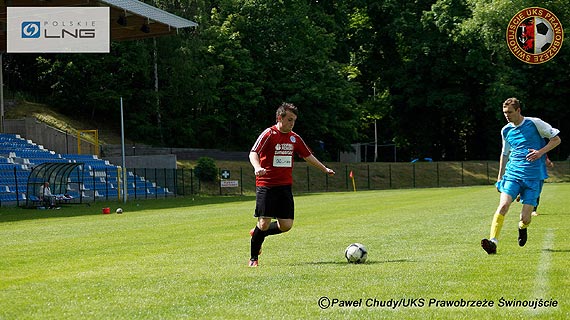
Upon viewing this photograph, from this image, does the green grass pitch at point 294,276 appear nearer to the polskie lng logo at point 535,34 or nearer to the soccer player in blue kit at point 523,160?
the soccer player in blue kit at point 523,160

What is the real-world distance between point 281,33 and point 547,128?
5375 centimetres

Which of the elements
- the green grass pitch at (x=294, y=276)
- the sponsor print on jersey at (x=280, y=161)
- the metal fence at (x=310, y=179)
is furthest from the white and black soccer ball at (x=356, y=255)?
the metal fence at (x=310, y=179)

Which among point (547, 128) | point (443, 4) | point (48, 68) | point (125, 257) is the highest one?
point (443, 4)

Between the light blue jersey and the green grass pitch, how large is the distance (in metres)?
1.08

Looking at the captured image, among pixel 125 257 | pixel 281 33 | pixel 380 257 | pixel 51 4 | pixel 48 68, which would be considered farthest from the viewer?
pixel 281 33

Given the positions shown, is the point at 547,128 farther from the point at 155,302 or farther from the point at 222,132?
the point at 222,132

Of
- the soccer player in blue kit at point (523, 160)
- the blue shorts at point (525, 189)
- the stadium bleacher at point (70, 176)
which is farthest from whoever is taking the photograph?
the stadium bleacher at point (70, 176)

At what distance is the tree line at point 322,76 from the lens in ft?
189

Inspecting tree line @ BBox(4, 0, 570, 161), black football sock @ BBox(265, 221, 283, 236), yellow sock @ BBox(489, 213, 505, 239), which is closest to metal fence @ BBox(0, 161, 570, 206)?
tree line @ BBox(4, 0, 570, 161)

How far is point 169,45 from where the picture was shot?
57.9 metres

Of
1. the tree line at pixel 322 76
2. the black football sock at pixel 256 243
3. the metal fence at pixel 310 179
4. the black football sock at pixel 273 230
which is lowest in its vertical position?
the metal fence at pixel 310 179

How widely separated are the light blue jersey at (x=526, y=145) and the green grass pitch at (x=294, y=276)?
42.6 inches

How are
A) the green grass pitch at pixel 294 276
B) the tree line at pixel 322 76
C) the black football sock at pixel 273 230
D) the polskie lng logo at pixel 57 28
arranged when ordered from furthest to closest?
the tree line at pixel 322 76
the polskie lng logo at pixel 57 28
the black football sock at pixel 273 230
the green grass pitch at pixel 294 276

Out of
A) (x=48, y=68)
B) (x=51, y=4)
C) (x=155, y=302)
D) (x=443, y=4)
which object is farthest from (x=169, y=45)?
(x=155, y=302)
